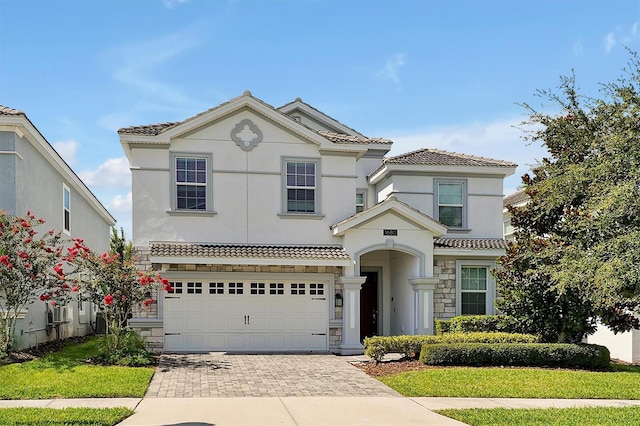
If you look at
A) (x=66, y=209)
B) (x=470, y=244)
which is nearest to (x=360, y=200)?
(x=470, y=244)

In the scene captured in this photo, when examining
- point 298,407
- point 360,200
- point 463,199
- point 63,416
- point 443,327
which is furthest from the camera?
point 360,200

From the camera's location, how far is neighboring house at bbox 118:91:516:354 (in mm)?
18328

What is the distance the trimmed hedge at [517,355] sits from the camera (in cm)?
1511

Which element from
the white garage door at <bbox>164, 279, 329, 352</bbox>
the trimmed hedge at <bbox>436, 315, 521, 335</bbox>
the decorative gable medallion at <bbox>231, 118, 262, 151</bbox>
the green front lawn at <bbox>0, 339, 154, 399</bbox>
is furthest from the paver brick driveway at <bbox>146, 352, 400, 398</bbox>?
the decorative gable medallion at <bbox>231, 118, 262, 151</bbox>

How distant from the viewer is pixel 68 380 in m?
12.4

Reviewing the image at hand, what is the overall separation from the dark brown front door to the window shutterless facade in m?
3.86

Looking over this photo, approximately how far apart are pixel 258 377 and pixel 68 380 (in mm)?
3967

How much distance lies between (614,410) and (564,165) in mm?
6212

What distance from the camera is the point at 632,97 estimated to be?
517 inches

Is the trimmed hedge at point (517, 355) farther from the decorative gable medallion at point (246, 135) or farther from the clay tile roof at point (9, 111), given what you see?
the clay tile roof at point (9, 111)

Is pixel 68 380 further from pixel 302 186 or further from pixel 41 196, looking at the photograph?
pixel 302 186

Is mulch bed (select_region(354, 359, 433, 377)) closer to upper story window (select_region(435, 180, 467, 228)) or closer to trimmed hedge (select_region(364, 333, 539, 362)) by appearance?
trimmed hedge (select_region(364, 333, 539, 362))

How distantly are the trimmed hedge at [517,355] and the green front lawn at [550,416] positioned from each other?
4.24 metres

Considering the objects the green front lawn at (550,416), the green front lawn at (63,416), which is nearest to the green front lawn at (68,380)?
the green front lawn at (63,416)
